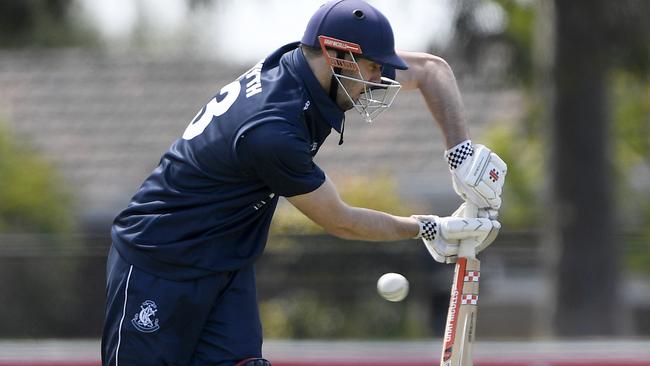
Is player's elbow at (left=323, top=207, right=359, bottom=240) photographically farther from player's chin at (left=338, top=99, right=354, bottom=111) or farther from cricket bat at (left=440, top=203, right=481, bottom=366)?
cricket bat at (left=440, top=203, right=481, bottom=366)

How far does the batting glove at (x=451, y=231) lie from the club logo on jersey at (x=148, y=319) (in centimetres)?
91

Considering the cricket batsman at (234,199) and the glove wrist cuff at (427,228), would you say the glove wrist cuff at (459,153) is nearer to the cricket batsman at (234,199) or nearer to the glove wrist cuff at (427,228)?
the glove wrist cuff at (427,228)

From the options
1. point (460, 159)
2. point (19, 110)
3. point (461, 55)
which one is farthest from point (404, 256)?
point (19, 110)

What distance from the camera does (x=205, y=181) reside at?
3.86 metres

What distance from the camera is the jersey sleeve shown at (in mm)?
3709

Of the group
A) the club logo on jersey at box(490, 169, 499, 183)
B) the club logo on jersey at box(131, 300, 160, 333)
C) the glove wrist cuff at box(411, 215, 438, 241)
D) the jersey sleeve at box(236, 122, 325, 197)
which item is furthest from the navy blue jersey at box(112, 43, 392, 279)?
the club logo on jersey at box(490, 169, 499, 183)

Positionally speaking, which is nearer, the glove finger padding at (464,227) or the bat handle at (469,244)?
the glove finger padding at (464,227)

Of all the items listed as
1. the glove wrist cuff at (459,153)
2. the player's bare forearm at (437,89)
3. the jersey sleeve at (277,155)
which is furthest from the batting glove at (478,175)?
the jersey sleeve at (277,155)

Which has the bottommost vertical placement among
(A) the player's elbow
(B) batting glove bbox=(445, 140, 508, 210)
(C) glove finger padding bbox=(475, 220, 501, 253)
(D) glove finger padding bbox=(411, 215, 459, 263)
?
(A) the player's elbow

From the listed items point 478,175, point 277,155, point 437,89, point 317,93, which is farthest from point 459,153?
point 277,155

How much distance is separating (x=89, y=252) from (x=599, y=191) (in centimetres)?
407

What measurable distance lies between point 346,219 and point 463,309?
62 cm

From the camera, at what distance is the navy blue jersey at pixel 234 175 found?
3.75 metres

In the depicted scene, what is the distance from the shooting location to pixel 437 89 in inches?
171
